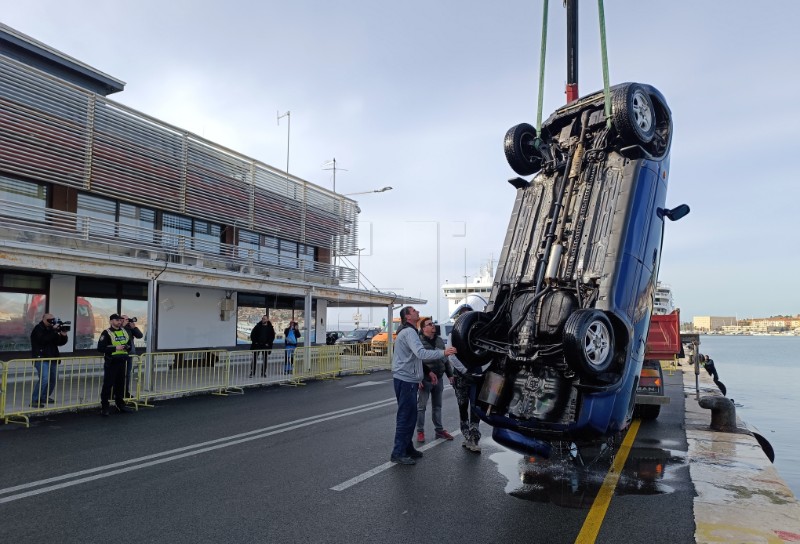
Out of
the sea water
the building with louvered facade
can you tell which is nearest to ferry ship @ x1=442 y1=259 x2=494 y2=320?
the sea water

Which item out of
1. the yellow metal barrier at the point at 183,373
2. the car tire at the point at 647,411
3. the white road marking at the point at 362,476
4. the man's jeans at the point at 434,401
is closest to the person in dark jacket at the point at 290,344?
the yellow metal barrier at the point at 183,373

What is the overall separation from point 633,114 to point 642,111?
0.35 meters

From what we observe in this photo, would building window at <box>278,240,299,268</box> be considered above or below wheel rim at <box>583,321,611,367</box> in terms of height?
above

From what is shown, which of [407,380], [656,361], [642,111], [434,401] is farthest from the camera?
[656,361]

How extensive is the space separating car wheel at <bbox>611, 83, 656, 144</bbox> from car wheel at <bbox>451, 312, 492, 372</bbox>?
255 cm

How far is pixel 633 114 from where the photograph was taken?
5992mm

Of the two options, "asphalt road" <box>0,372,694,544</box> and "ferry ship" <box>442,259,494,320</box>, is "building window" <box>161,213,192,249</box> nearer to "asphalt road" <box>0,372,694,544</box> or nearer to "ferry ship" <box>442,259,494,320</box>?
"asphalt road" <box>0,372,694,544</box>

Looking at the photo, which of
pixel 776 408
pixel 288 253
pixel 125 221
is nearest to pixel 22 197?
pixel 125 221

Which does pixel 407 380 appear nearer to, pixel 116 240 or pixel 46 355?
pixel 46 355

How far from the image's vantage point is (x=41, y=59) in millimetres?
16188

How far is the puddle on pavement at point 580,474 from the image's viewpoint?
5.38 meters

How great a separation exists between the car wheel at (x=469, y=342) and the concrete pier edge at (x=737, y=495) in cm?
240

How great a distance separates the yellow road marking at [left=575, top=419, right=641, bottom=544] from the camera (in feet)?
14.3

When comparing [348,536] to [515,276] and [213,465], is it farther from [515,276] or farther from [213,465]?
[515,276]
